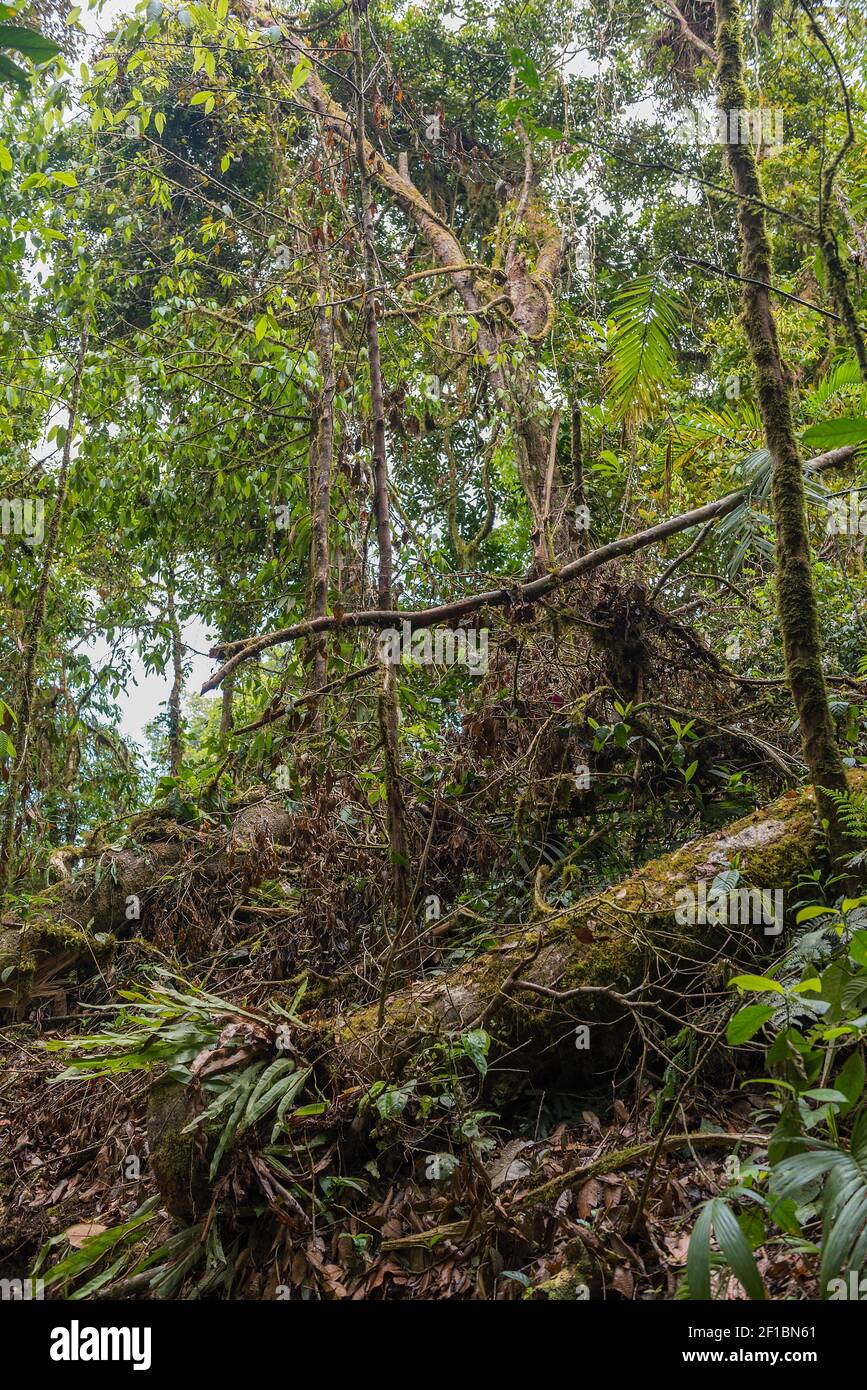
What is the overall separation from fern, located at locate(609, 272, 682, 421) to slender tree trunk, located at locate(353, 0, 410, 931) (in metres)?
0.97

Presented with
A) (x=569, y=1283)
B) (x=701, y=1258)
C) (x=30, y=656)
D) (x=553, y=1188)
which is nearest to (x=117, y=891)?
(x=30, y=656)

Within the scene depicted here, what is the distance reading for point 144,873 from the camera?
4.59 m

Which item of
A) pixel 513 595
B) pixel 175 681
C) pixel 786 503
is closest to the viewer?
pixel 786 503

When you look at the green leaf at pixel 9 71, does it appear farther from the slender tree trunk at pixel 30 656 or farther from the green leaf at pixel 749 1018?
the slender tree trunk at pixel 30 656

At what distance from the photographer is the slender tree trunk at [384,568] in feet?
11.2

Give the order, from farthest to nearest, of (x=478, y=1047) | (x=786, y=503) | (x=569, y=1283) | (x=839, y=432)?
(x=786, y=503)
(x=478, y=1047)
(x=839, y=432)
(x=569, y=1283)

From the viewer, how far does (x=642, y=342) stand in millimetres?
3262

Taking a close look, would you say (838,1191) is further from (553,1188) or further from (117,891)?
(117,891)

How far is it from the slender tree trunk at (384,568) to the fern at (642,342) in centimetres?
97

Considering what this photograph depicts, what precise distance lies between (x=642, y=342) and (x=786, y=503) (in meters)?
0.99

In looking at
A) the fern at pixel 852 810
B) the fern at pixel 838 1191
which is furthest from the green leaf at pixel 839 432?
the fern at pixel 838 1191

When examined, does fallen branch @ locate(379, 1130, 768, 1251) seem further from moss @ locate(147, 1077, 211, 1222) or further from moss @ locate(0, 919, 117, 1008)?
moss @ locate(0, 919, 117, 1008)

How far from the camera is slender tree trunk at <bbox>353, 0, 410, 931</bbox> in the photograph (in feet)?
11.2
